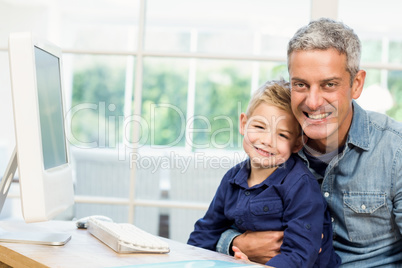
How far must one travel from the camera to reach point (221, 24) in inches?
461

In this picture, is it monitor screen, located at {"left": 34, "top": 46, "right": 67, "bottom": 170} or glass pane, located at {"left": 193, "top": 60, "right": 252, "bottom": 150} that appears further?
glass pane, located at {"left": 193, "top": 60, "right": 252, "bottom": 150}

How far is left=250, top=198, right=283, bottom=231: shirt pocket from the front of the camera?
139 cm

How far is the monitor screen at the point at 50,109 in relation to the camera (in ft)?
3.81

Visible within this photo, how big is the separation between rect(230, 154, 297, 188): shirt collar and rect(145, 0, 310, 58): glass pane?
10.1m

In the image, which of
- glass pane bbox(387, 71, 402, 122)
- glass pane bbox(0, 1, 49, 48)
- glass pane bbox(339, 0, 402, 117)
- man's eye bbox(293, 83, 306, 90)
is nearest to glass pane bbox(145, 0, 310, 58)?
glass pane bbox(339, 0, 402, 117)

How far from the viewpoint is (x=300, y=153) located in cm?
152

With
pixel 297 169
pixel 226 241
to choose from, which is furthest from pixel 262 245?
pixel 297 169

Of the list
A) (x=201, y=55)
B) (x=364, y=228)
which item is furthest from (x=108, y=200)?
(x=364, y=228)

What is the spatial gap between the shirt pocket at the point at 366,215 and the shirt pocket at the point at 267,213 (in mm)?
217

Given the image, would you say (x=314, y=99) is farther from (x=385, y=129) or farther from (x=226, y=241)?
(x=226, y=241)

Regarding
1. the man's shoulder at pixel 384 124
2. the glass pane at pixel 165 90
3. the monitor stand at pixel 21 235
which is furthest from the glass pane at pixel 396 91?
the monitor stand at pixel 21 235

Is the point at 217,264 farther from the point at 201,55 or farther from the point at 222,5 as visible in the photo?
the point at 222,5

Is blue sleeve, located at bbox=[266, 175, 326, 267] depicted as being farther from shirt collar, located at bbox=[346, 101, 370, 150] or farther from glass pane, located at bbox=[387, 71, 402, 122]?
glass pane, located at bbox=[387, 71, 402, 122]

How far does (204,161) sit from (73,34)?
10.4m
